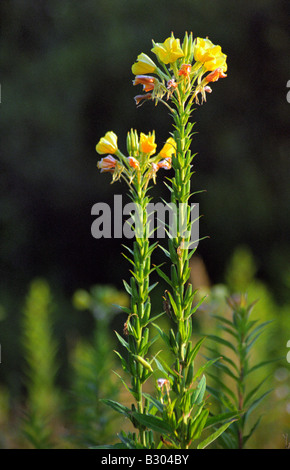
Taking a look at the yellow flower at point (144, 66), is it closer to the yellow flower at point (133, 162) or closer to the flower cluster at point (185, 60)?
the flower cluster at point (185, 60)

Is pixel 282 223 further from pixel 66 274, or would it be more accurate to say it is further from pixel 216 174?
pixel 66 274

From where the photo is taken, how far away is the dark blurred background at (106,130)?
5730 mm

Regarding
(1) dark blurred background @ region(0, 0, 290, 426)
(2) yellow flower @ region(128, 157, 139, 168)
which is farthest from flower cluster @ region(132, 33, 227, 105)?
(1) dark blurred background @ region(0, 0, 290, 426)

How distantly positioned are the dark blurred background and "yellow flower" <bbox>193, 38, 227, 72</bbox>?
4.70 m

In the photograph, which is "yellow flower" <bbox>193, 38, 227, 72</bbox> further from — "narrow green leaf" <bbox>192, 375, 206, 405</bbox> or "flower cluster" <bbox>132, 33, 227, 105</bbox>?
"narrow green leaf" <bbox>192, 375, 206, 405</bbox>

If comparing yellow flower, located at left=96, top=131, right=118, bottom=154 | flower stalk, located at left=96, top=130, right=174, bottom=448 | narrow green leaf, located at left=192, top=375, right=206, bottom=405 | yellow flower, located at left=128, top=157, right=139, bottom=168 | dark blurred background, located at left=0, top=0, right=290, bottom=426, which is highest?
dark blurred background, located at left=0, top=0, right=290, bottom=426

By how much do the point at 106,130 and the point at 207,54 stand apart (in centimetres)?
546

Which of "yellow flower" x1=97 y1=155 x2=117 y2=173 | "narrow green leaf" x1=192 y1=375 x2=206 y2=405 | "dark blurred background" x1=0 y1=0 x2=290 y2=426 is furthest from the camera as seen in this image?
"dark blurred background" x1=0 y1=0 x2=290 y2=426

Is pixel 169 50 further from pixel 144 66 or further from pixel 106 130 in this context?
pixel 106 130

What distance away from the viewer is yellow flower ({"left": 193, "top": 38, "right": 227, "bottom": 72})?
835 millimetres

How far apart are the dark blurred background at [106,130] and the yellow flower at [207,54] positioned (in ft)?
15.4

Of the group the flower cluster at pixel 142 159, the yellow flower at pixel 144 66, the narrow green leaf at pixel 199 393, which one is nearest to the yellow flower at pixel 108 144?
the flower cluster at pixel 142 159
